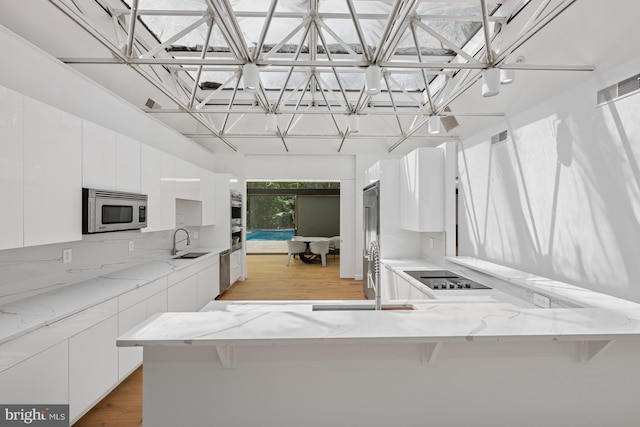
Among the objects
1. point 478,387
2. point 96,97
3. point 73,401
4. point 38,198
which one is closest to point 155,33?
point 96,97

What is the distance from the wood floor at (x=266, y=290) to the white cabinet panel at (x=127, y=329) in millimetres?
139

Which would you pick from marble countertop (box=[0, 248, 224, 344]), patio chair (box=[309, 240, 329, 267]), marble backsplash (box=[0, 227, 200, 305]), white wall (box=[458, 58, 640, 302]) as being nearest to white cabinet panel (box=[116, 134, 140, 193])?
marble backsplash (box=[0, 227, 200, 305])

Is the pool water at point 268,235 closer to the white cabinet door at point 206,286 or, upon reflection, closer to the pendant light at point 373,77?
the white cabinet door at point 206,286

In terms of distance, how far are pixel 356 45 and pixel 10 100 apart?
3.49 metres

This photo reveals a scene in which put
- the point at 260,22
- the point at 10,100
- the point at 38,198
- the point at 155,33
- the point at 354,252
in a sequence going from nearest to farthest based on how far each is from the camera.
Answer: the point at 10,100 < the point at 38,198 < the point at 260,22 < the point at 155,33 < the point at 354,252

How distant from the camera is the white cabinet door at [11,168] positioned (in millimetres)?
1704

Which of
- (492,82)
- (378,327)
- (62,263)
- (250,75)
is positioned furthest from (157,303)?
(492,82)

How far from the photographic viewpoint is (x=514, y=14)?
2945 mm

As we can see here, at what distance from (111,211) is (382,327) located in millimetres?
2548

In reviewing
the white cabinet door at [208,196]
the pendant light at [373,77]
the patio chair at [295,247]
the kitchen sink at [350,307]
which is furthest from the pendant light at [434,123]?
→ the patio chair at [295,247]

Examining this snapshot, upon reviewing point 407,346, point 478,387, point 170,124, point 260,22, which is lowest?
point 478,387

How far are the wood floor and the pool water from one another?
1.78 metres

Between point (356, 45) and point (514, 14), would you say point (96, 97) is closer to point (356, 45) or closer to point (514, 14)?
point (356, 45)

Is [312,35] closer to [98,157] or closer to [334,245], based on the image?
[98,157]
